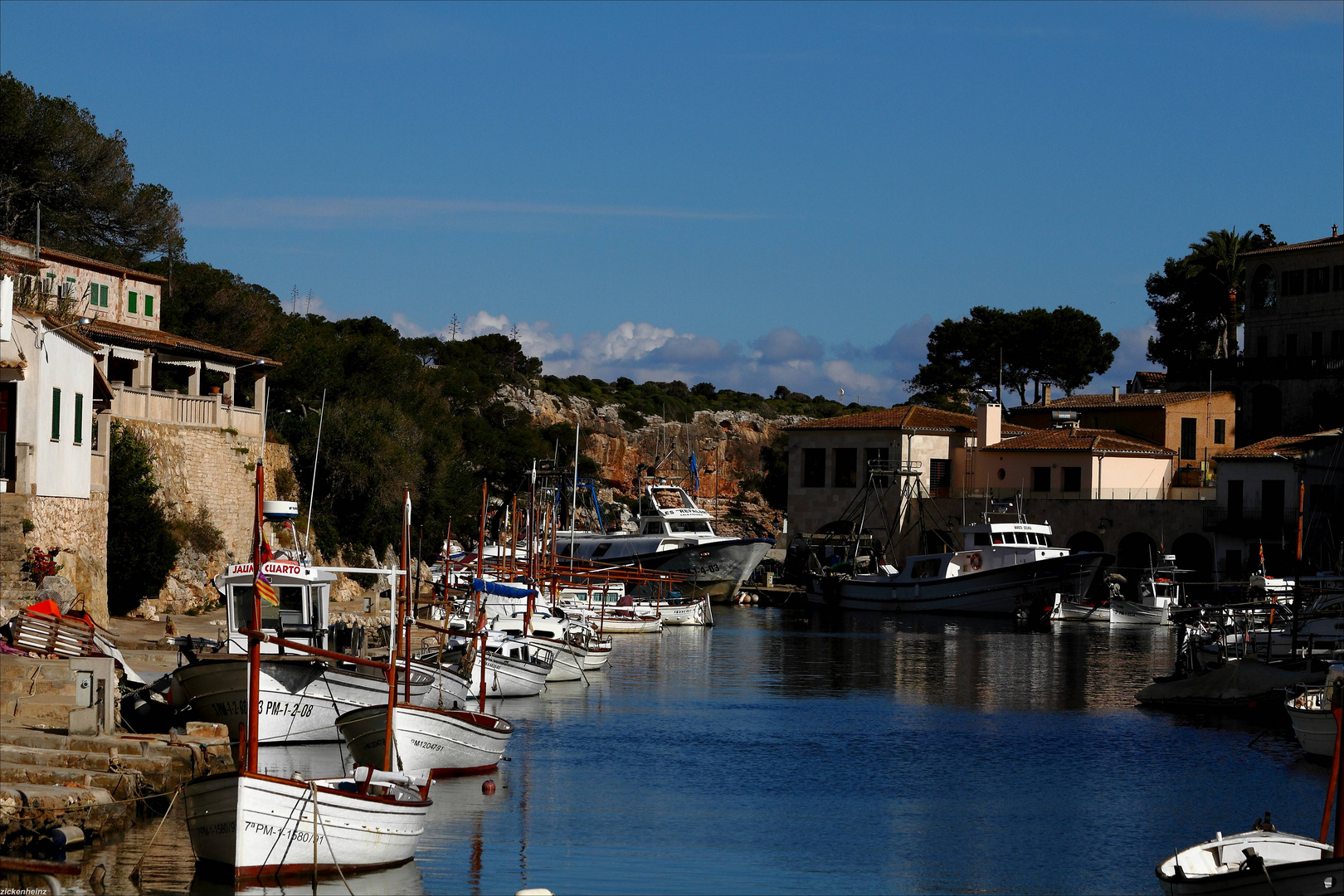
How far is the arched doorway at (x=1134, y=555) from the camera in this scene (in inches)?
2758

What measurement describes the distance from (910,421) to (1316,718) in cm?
5016

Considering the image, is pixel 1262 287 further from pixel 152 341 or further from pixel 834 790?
pixel 834 790

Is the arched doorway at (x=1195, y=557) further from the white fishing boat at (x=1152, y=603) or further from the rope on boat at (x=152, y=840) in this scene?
the rope on boat at (x=152, y=840)

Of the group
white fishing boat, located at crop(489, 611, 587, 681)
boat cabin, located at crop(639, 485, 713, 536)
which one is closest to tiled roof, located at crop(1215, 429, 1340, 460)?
boat cabin, located at crop(639, 485, 713, 536)

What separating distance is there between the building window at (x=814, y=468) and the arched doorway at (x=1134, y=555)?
53.8ft

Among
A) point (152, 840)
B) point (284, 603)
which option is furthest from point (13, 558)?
point (152, 840)

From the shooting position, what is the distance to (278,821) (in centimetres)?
1744

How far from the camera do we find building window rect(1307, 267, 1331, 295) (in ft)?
251

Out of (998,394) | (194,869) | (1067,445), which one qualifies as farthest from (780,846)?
(998,394)

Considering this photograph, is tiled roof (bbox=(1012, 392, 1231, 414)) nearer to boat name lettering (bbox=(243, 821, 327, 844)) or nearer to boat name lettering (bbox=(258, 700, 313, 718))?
boat name lettering (bbox=(258, 700, 313, 718))

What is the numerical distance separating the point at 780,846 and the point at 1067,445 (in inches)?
2145

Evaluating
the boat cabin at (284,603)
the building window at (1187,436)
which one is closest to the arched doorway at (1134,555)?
the building window at (1187,436)

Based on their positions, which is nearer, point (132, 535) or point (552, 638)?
point (132, 535)

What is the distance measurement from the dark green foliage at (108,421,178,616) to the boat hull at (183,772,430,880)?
21.7 metres
